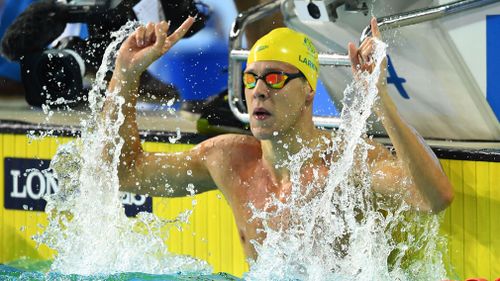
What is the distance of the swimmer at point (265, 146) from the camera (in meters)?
3.33

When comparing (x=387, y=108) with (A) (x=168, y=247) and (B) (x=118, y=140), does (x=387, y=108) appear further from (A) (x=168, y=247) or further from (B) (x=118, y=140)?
(A) (x=168, y=247)

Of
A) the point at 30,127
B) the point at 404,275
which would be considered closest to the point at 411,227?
the point at 404,275

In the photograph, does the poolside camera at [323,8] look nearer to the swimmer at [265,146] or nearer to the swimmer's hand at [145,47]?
the swimmer at [265,146]

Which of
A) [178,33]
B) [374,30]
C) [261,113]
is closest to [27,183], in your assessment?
[178,33]

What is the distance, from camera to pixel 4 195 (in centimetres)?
506

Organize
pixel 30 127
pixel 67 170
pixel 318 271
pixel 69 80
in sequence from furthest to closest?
pixel 69 80 → pixel 30 127 → pixel 67 170 → pixel 318 271

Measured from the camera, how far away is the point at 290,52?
12.0 ft

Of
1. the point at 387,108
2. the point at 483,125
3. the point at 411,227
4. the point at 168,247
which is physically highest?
the point at 387,108

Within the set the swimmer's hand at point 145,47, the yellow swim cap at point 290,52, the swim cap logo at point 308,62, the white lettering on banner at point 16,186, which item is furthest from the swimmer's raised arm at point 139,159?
the white lettering on banner at point 16,186

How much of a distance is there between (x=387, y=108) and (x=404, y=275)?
76 cm

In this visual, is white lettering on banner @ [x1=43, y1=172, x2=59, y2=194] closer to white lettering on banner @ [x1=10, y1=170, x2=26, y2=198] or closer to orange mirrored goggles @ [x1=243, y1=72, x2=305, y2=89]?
white lettering on banner @ [x1=10, y1=170, x2=26, y2=198]

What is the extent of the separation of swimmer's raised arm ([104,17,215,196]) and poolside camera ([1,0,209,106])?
1.19 meters

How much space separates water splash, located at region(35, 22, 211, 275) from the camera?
402 centimetres

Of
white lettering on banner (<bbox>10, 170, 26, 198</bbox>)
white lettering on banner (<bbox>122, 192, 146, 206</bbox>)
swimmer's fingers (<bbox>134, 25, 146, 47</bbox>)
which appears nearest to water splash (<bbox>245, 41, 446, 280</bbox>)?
swimmer's fingers (<bbox>134, 25, 146, 47</bbox>)
